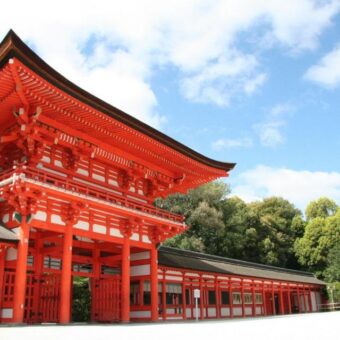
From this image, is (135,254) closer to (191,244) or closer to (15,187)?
(15,187)

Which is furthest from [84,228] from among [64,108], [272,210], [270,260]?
[272,210]

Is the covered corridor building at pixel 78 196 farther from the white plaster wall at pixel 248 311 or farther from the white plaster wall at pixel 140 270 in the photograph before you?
the white plaster wall at pixel 248 311

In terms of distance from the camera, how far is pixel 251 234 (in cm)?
4869

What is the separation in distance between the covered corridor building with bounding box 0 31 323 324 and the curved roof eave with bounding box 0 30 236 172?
0.04 metres

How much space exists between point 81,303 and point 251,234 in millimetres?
31204

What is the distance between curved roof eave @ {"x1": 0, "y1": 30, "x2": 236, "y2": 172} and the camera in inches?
457

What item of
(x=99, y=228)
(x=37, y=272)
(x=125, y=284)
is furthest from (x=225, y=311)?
(x=37, y=272)

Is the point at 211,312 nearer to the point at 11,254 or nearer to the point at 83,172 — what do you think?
the point at 83,172

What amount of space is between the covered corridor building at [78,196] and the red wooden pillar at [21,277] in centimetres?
3

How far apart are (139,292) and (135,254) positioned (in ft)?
5.90

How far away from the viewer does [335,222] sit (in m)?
48.5

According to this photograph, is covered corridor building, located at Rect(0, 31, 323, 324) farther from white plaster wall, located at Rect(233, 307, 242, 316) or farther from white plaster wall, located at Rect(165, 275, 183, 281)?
white plaster wall, located at Rect(233, 307, 242, 316)

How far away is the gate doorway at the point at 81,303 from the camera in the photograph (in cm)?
2050

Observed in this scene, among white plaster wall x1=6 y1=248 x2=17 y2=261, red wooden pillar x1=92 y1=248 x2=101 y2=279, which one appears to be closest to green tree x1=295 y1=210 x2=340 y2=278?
red wooden pillar x1=92 y1=248 x2=101 y2=279
